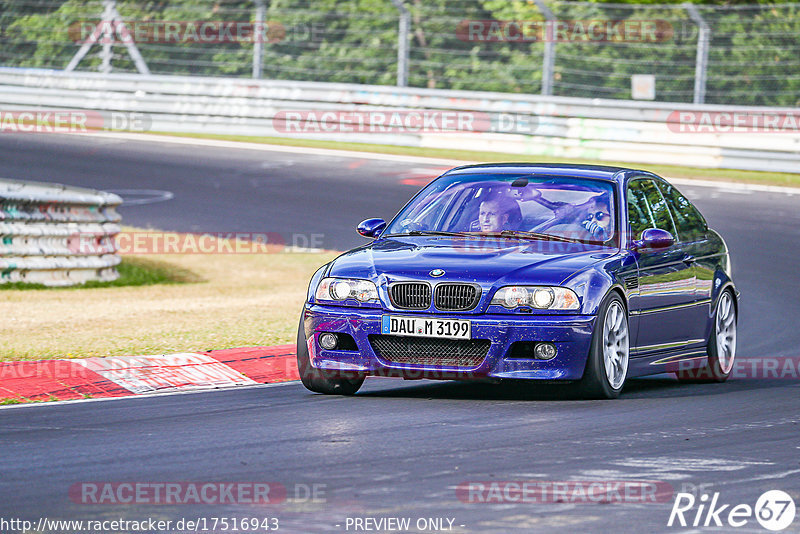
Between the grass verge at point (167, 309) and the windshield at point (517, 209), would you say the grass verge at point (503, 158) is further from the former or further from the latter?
the windshield at point (517, 209)

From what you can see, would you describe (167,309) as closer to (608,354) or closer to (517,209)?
(517,209)

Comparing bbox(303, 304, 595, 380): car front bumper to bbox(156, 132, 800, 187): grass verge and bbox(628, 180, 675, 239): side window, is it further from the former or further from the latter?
bbox(156, 132, 800, 187): grass verge

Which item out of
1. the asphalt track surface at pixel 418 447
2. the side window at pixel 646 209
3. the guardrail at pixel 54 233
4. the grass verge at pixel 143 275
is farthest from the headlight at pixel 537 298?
the grass verge at pixel 143 275

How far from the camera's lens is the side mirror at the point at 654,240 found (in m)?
8.98

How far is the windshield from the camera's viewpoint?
9109mm

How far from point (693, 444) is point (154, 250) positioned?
11930mm

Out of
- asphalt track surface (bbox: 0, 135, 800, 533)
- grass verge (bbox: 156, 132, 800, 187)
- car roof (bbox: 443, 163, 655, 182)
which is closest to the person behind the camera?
asphalt track surface (bbox: 0, 135, 800, 533)

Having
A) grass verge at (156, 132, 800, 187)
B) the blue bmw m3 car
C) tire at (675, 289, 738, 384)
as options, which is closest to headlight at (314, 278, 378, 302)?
the blue bmw m3 car

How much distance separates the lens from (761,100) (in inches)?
951

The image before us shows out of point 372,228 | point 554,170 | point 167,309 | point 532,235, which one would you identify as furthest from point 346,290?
point 167,309

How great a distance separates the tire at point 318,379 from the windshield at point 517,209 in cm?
114

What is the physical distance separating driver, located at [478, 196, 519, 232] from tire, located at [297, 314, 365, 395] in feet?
4.30

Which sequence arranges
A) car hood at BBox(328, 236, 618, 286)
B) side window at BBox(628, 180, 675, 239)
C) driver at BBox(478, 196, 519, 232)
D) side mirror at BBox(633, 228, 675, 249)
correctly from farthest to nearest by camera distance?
side window at BBox(628, 180, 675, 239), driver at BBox(478, 196, 519, 232), side mirror at BBox(633, 228, 675, 249), car hood at BBox(328, 236, 618, 286)

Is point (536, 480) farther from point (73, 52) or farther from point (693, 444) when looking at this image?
point (73, 52)
